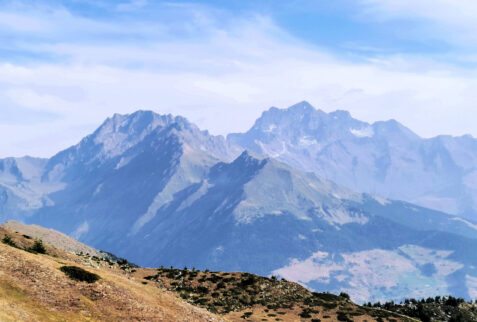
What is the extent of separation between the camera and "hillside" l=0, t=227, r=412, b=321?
44781mm

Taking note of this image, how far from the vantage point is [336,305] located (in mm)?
80500

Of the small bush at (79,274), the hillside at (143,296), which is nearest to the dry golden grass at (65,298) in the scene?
the hillside at (143,296)

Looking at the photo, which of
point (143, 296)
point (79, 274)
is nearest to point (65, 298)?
point (79, 274)

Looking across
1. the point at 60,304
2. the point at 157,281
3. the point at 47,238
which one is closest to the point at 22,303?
the point at 60,304

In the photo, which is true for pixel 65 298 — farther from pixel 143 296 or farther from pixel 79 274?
pixel 143 296

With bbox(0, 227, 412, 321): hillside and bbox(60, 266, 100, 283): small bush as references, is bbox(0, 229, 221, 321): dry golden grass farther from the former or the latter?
bbox(60, 266, 100, 283): small bush

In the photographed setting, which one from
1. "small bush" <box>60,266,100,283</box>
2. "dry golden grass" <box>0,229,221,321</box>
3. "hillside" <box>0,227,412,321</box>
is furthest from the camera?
"small bush" <box>60,266,100,283</box>

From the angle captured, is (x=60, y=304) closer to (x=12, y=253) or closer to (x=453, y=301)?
(x=12, y=253)

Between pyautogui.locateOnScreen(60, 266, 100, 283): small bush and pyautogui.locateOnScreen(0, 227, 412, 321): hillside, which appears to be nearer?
pyautogui.locateOnScreen(0, 227, 412, 321): hillside

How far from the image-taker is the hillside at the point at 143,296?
44.8 metres

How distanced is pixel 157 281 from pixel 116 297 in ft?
95.3

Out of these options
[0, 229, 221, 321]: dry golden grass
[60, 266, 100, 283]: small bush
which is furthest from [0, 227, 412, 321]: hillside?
[60, 266, 100, 283]: small bush

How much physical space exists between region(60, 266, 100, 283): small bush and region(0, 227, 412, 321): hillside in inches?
27.2

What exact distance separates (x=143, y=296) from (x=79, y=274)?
7.83 m
